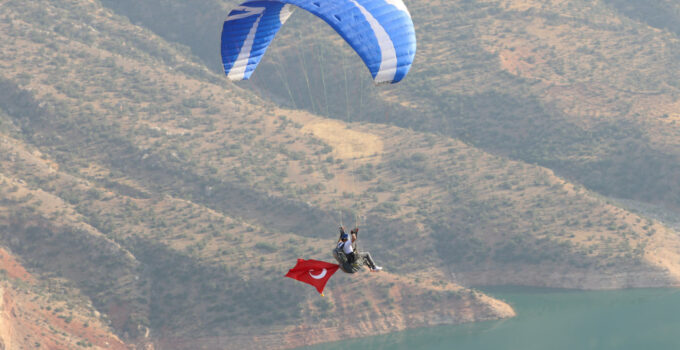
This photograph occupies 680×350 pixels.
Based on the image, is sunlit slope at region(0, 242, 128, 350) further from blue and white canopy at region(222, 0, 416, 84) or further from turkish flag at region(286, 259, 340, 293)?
blue and white canopy at region(222, 0, 416, 84)

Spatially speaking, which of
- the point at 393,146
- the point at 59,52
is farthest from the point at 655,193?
the point at 59,52

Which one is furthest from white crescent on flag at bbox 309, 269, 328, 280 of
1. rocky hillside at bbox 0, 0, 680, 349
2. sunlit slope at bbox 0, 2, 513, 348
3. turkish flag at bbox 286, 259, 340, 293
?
sunlit slope at bbox 0, 2, 513, 348

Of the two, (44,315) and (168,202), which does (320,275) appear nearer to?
(44,315)

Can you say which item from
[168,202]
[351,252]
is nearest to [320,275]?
[351,252]

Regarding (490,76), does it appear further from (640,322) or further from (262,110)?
(640,322)

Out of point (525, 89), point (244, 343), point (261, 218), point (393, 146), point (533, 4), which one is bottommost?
point (244, 343)

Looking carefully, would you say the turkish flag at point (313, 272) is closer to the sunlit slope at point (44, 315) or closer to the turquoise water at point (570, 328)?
the sunlit slope at point (44, 315)

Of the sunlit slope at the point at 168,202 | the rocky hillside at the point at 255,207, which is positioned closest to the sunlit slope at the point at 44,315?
the rocky hillside at the point at 255,207
